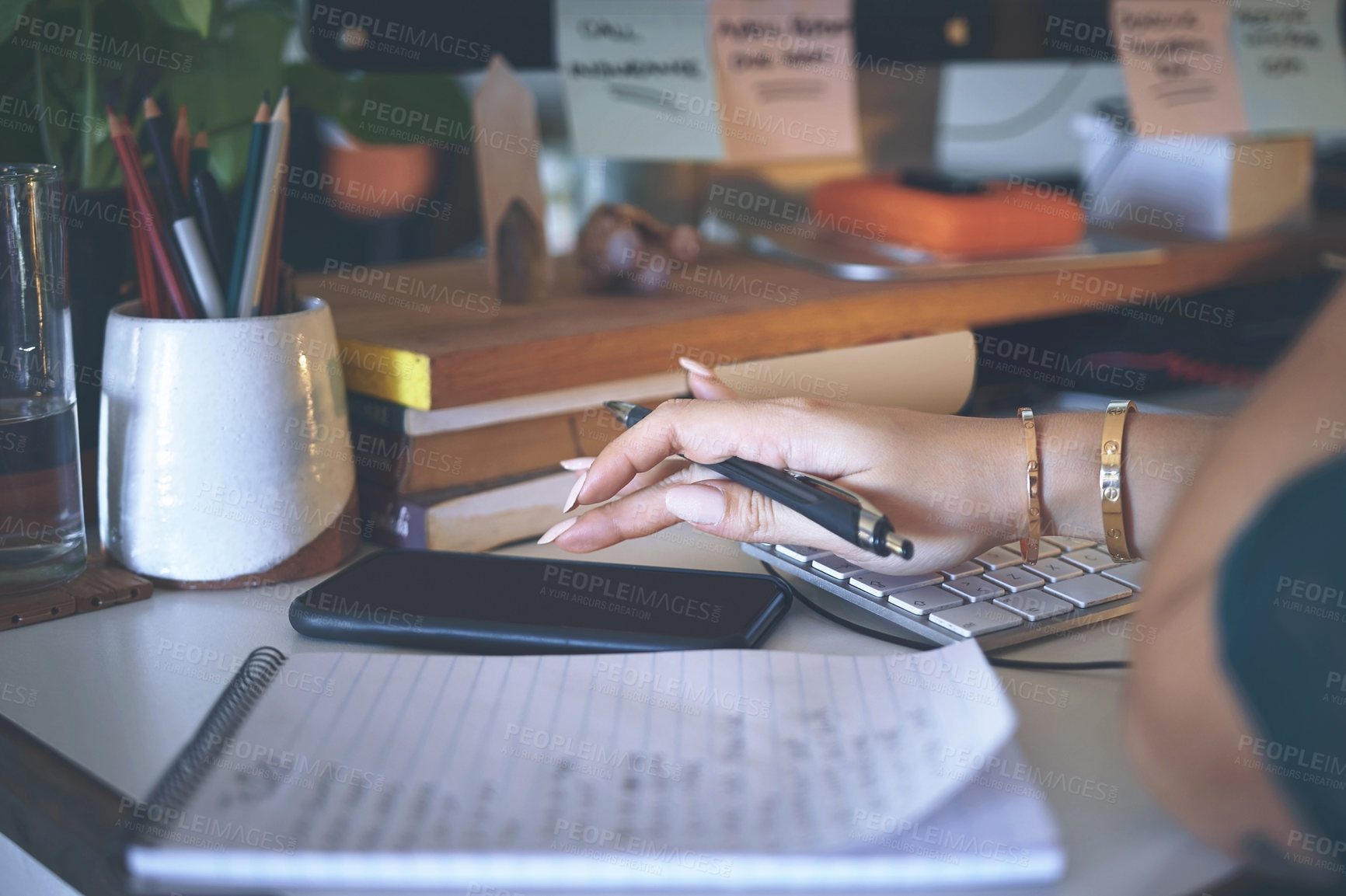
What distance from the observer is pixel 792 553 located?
2.16 feet

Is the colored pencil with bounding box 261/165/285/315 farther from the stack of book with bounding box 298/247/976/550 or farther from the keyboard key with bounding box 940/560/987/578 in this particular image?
the keyboard key with bounding box 940/560/987/578

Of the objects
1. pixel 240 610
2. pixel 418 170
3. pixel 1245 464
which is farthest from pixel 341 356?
pixel 418 170

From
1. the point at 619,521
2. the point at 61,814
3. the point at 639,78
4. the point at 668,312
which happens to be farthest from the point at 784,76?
the point at 61,814

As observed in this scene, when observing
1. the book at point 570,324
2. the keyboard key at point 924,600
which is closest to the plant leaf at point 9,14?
the book at point 570,324

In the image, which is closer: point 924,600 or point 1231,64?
point 924,600

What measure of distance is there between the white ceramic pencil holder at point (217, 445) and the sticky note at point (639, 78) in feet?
1.18

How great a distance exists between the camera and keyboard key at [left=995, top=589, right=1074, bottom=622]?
0.59 metres

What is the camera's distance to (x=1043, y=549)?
2.22 ft

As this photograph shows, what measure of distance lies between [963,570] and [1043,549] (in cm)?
7

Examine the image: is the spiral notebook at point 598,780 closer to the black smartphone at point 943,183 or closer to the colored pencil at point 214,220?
the colored pencil at point 214,220

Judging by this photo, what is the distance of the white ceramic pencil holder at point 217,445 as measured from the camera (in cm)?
61

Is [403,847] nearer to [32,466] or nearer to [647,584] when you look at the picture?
[647,584]

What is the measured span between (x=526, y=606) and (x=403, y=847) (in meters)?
0.21

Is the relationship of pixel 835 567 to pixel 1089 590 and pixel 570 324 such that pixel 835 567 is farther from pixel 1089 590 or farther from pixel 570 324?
pixel 570 324
